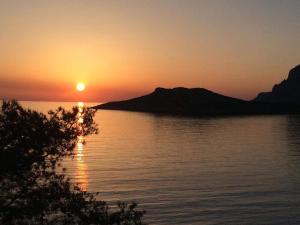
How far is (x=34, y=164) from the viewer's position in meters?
18.3

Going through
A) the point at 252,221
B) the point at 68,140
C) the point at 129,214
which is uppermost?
the point at 68,140

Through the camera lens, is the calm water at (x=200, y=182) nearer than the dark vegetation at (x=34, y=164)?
No

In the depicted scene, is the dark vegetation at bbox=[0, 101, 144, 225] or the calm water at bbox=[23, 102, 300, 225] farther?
the calm water at bbox=[23, 102, 300, 225]

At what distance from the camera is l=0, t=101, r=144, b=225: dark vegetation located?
56.4ft

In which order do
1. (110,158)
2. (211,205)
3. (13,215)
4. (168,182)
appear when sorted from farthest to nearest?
(110,158)
(168,182)
(211,205)
(13,215)

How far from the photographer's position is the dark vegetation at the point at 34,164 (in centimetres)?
1720

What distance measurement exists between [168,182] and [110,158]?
1136 inches

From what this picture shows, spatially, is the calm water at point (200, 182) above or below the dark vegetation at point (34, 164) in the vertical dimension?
below

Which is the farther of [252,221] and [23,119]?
[252,221]

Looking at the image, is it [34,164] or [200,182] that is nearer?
[34,164]

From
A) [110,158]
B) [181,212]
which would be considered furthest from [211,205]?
[110,158]

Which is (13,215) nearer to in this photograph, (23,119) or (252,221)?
(23,119)

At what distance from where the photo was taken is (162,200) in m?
46.2

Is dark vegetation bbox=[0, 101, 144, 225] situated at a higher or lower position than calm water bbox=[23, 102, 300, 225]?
higher
